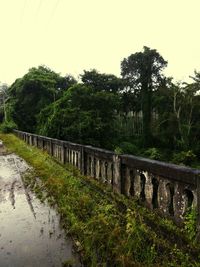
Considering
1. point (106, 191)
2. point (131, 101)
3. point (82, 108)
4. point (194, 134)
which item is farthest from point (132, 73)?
point (106, 191)

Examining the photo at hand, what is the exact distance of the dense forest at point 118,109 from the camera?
23.5m

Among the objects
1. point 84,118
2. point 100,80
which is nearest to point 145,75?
point 100,80

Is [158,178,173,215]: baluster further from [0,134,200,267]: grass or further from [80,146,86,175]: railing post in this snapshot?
[80,146,86,175]: railing post

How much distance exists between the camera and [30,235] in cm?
418

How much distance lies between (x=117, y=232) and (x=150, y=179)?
1163 millimetres

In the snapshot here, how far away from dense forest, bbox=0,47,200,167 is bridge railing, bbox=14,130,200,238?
50.9 ft

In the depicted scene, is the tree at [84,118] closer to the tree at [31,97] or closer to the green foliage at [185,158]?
the green foliage at [185,158]

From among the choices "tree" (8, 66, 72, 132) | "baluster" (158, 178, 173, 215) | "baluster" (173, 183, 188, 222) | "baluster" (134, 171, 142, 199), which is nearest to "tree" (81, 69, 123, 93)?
"tree" (8, 66, 72, 132)

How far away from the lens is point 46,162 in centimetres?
1091

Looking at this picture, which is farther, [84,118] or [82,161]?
[84,118]

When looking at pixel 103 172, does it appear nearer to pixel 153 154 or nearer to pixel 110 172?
pixel 110 172

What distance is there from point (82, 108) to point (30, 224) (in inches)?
784

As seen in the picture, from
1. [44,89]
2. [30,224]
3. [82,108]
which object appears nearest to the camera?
[30,224]

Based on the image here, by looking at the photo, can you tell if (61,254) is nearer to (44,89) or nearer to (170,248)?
(170,248)
